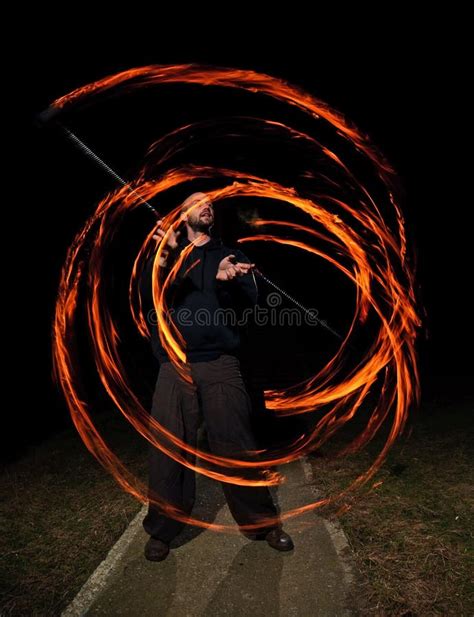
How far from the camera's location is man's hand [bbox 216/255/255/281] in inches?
140

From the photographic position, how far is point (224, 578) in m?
3.31

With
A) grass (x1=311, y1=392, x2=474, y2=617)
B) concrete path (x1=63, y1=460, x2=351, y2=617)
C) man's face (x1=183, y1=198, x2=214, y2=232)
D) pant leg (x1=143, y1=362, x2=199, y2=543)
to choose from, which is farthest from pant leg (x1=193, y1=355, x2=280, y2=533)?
man's face (x1=183, y1=198, x2=214, y2=232)

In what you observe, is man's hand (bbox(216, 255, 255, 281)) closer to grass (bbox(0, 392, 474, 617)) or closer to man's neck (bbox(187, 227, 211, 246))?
man's neck (bbox(187, 227, 211, 246))

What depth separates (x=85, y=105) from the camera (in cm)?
486

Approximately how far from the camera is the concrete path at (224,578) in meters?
3.03

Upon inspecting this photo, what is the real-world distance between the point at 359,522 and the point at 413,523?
445 millimetres

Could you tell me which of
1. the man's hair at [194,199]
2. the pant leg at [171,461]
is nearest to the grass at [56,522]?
the pant leg at [171,461]

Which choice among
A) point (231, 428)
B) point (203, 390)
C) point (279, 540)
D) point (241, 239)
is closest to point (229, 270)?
point (203, 390)

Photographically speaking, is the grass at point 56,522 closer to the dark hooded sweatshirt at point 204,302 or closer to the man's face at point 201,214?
the dark hooded sweatshirt at point 204,302

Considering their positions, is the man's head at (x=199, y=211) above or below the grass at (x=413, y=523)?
above

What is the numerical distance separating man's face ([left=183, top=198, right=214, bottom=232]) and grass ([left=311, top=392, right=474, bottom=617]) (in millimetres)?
2758

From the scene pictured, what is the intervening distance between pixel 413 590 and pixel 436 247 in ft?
58.3

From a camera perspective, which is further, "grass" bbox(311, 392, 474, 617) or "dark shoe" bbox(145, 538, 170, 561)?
"dark shoe" bbox(145, 538, 170, 561)

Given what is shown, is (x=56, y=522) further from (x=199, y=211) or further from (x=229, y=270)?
(x=199, y=211)
